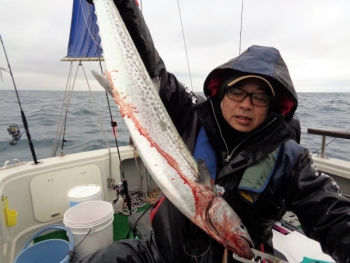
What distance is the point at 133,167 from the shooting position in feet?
17.2

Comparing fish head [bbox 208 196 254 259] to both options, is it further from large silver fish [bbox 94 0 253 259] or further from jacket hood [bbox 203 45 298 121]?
jacket hood [bbox 203 45 298 121]

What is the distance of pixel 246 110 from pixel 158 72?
84 centimetres

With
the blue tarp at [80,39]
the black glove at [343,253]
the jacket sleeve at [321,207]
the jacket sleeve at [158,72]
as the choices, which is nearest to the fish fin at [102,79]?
the jacket sleeve at [158,72]

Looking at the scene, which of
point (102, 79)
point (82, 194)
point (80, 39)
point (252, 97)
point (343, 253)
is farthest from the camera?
point (80, 39)

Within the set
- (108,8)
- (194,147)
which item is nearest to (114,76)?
(108,8)

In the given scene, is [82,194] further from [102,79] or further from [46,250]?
[102,79]

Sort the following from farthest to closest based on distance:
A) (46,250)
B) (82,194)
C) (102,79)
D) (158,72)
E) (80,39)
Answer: (80,39)
(82,194)
(46,250)
(158,72)
(102,79)

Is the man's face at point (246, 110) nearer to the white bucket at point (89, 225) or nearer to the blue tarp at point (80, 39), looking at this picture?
the white bucket at point (89, 225)

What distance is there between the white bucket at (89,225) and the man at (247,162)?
108 cm

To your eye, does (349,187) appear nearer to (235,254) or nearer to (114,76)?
(235,254)

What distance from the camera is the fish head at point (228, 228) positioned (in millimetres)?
1703

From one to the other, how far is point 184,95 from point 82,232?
7.44ft

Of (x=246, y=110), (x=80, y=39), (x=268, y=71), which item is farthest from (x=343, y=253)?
(x=80, y=39)

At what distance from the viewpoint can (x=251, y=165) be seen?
2.03 metres
